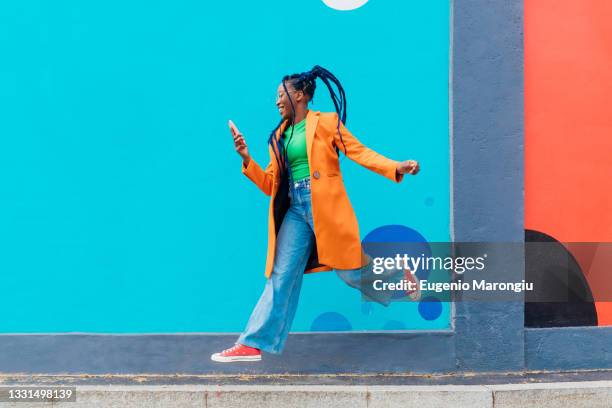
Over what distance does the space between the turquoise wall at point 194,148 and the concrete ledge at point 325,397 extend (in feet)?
2.58

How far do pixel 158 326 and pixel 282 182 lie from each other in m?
1.55

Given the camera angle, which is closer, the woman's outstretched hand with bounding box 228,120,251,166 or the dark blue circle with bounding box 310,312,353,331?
the woman's outstretched hand with bounding box 228,120,251,166

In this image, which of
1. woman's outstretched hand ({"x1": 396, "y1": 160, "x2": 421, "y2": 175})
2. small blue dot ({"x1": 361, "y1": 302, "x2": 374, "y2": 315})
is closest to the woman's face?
woman's outstretched hand ({"x1": 396, "y1": 160, "x2": 421, "y2": 175})

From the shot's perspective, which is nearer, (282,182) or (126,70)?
(282,182)

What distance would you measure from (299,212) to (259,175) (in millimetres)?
369

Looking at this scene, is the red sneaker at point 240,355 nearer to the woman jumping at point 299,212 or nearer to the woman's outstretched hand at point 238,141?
the woman jumping at point 299,212

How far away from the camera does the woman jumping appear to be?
15.5ft

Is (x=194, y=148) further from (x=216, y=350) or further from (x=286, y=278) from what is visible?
(x=216, y=350)

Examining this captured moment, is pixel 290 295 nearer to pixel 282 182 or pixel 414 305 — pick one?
pixel 282 182

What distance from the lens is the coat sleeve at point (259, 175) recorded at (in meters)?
4.78

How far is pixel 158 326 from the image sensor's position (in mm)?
5438

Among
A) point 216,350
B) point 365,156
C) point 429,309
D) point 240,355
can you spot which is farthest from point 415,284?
point 216,350

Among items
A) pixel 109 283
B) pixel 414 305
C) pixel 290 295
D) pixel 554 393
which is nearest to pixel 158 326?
pixel 109 283

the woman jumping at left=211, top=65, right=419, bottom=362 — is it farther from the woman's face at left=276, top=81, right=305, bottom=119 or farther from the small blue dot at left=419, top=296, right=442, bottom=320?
the small blue dot at left=419, top=296, right=442, bottom=320
